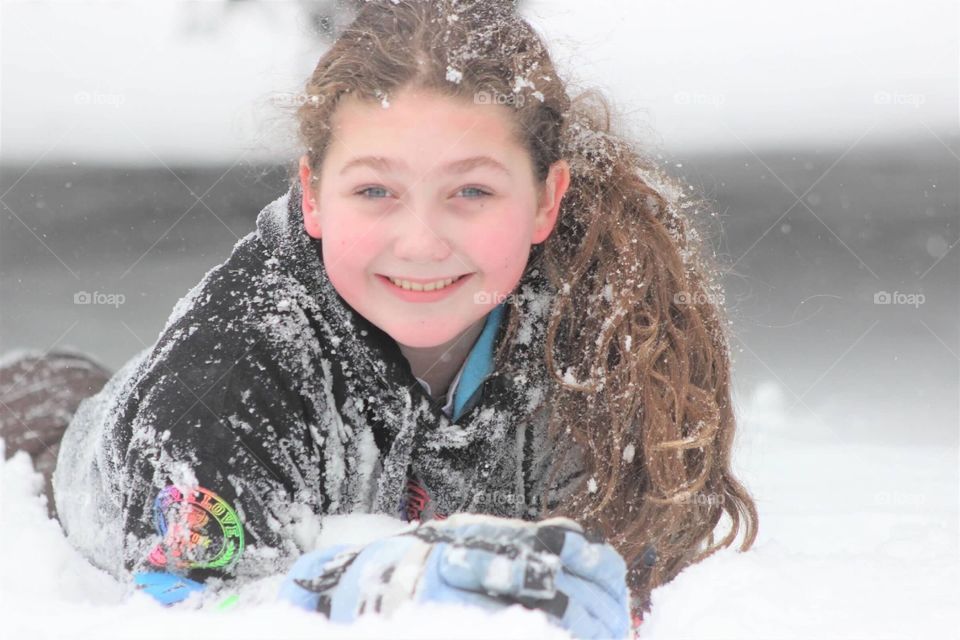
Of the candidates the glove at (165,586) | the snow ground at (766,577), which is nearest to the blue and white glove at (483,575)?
the snow ground at (766,577)

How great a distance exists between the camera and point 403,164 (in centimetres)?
144

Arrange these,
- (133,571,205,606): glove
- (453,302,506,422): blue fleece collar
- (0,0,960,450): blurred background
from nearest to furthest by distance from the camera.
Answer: (133,571,205,606): glove
(453,302,506,422): blue fleece collar
(0,0,960,450): blurred background

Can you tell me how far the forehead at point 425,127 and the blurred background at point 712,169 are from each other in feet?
4.29

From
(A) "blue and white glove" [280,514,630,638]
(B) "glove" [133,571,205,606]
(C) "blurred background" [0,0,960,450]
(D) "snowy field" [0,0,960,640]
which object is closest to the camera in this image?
(A) "blue and white glove" [280,514,630,638]

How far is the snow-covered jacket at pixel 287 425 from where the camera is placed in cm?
146

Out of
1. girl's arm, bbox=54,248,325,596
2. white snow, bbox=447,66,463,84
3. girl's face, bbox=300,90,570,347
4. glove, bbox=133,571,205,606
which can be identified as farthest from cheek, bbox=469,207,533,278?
glove, bbox=133,571,205,606

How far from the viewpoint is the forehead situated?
Answer: 1451 millimetres

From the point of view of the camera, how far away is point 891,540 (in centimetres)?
188

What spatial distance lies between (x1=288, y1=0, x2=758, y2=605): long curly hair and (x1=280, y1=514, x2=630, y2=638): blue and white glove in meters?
0.59

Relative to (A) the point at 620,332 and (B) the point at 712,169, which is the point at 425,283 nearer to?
(A) the point at 620,332

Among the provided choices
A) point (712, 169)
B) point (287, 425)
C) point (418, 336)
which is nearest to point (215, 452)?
point (287, 425)

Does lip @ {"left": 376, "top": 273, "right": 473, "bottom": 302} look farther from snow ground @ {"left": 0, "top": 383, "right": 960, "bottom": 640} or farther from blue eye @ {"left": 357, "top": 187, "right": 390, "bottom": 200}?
snow ground @ {"left": 0, "top": 383, "right": 960, "bottom": 640}

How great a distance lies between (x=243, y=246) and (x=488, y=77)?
0.54 metres

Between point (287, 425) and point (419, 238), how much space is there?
381 mm
